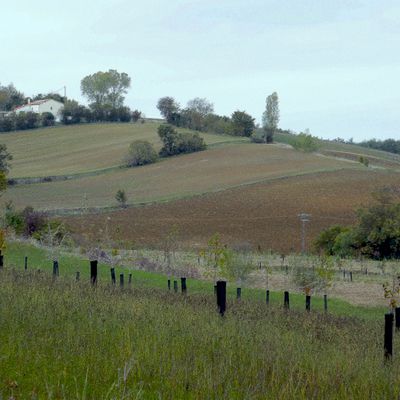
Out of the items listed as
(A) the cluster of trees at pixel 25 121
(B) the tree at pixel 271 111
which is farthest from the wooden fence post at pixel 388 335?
(B) the tree at pixel 271 111

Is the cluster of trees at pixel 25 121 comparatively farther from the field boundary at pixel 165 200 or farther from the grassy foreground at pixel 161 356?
the grassy foreground at pixel 161 356

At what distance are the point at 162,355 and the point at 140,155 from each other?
269 ft

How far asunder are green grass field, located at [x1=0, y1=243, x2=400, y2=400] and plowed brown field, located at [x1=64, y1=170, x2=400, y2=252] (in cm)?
3822

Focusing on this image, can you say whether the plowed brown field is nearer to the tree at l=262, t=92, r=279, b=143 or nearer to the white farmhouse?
the tree at l=262, t=92, r=279, b=143

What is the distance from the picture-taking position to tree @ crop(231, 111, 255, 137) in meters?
116

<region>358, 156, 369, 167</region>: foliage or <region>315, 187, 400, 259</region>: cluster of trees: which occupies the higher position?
<region>358, 156, 369, 167</region>: foliage

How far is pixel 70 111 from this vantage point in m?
123

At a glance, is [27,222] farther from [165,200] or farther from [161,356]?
[161,356]

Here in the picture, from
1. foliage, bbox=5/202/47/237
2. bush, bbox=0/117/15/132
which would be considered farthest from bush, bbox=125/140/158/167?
foliage, bbox=5/202/47/237

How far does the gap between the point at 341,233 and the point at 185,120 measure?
→ 2856 inches

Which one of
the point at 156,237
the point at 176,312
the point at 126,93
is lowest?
the point at 156,237

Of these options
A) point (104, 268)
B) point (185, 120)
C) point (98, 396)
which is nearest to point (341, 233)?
point (104, 268)

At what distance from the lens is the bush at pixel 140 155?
293 ft

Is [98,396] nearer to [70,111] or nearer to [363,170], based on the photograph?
[363,170]
